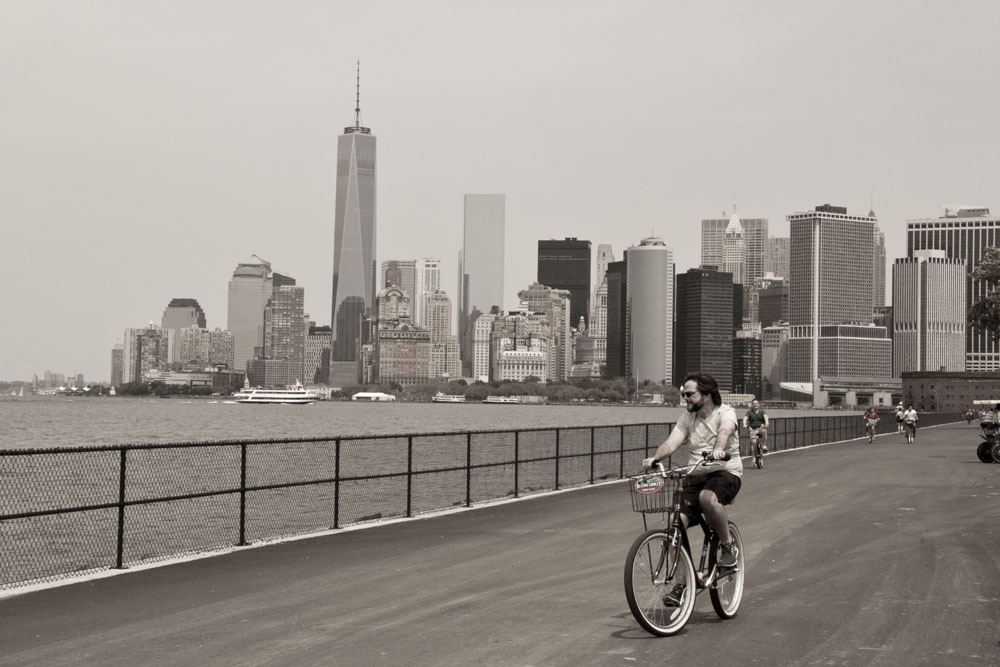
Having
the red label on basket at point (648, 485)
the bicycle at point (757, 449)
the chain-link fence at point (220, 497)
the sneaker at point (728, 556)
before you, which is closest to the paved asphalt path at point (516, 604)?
the sneaker at point (728, 556)

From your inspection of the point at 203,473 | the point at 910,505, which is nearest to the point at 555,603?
the point at 910,505

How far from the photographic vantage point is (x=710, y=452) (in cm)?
976

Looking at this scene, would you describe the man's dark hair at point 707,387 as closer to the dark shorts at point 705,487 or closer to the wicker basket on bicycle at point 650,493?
the dark shorts at point 705,487

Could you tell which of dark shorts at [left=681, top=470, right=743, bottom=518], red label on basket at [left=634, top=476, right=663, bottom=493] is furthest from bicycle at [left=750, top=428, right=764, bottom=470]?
red label on basket at [left=634, top=476, right=663, bottom=493]

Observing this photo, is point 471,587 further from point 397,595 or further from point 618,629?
point 618,629

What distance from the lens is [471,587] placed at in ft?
38.7

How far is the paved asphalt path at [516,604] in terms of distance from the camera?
8.77 meters

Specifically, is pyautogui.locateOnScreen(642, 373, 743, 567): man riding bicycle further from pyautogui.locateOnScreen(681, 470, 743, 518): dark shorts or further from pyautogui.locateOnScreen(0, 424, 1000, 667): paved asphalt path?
pyautogui.locateOnScreen(0, 424, 1000, 667): paved asphalt path

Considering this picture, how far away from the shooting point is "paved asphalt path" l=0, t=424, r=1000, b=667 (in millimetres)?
8773

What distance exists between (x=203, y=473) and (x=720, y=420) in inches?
1530

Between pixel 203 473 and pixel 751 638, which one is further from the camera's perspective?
pixel 203 473

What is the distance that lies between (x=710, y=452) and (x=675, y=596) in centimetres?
117

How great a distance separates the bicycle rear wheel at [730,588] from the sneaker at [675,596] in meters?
0.48

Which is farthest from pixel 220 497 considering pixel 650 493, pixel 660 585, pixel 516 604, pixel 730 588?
pixel 650 493
